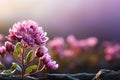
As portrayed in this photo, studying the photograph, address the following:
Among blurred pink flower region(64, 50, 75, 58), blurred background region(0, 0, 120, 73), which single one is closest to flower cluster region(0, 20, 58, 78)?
blurred background region(0, 0, 120, 73)

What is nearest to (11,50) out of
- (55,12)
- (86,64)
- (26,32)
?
(26,32)

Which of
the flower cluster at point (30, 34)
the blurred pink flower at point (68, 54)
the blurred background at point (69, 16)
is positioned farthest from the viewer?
the blurred background at point (69, 16)

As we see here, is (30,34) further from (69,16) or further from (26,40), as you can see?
(69,16)

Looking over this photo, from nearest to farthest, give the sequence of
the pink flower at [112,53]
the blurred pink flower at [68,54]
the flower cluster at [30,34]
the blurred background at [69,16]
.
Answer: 1. the flower cluster at [30,34]
2. the pink flower at [112,53]
3. the blurred pink flower at [68,54]
4. the blurred background at [69,16]

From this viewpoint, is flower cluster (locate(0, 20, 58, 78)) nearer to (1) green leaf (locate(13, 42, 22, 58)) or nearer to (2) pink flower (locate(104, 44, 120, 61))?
(1) green leaf (locate(13, 42, 22, 58))

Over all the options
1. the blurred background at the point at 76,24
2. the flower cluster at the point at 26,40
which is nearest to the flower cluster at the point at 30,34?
the flower cluster at the point at 26,40

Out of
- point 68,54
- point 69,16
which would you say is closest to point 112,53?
point 68,54

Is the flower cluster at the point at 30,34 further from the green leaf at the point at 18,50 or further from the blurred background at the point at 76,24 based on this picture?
the blurred background at the point at 76,24
